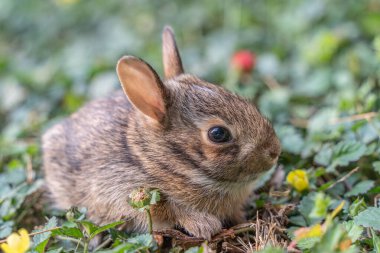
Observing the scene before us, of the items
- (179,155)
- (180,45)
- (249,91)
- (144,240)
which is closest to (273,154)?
(179,155)

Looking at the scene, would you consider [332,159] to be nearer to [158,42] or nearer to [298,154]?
[298,154]

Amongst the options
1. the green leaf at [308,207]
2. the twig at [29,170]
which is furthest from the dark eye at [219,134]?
the twig at [29,170]

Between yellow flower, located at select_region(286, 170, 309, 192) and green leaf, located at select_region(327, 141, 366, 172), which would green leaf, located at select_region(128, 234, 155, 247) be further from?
green leaf, located at select_region(327, 141, 366, 172)

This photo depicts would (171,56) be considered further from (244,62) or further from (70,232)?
(244,62)

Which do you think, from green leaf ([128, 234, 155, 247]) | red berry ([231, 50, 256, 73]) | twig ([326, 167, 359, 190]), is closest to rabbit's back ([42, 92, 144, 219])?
green leaf ([128, 234, 155, 247])

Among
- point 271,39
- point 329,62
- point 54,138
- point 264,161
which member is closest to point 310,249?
point 264,161

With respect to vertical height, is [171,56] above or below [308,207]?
above

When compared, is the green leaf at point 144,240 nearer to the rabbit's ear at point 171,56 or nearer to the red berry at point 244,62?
the rabbit's ear at point 171,56
